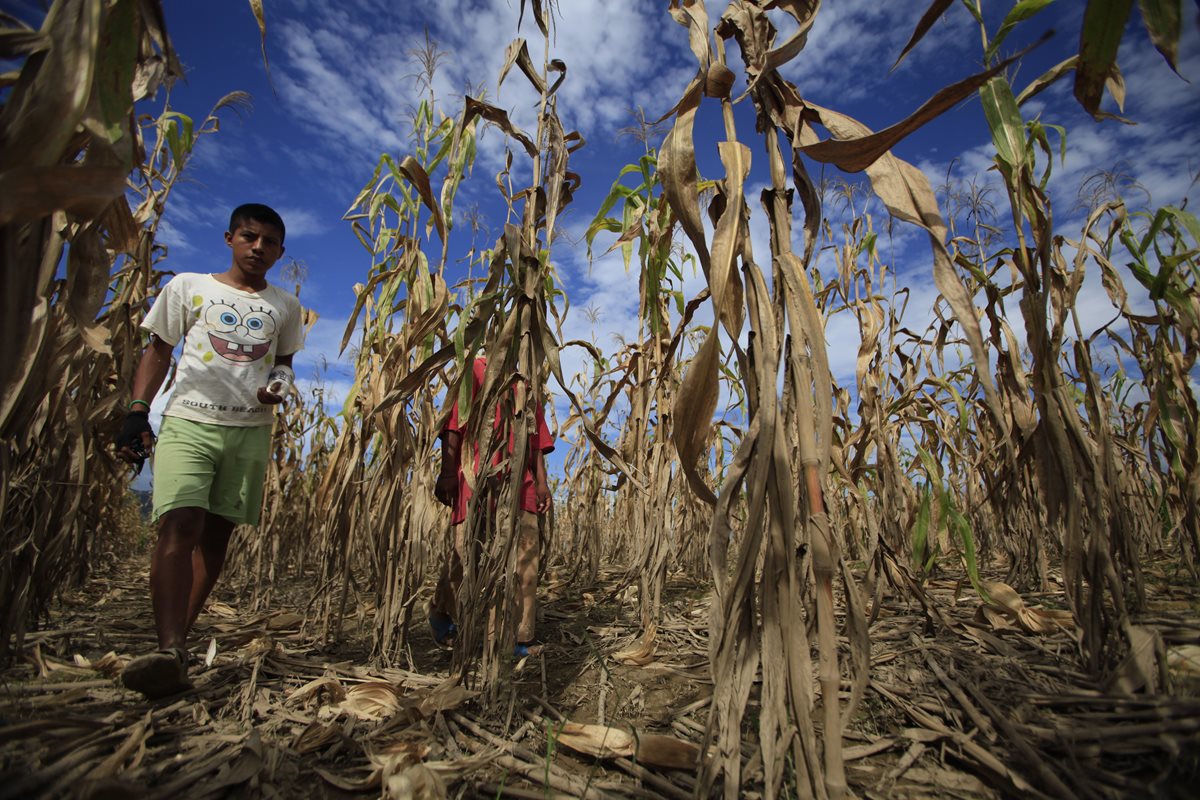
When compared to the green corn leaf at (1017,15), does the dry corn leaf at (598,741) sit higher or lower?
lower

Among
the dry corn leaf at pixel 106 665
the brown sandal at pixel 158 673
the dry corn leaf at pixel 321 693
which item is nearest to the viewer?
the brown sandal at pixel 158 673

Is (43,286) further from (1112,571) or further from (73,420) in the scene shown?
(1112,571)

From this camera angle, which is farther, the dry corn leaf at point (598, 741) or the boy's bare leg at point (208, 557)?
the boy's bare leg at point (208, 557)

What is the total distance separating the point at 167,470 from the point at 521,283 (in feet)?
4.53

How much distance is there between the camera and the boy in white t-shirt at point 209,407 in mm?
1820

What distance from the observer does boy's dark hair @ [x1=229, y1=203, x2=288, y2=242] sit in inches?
85.4

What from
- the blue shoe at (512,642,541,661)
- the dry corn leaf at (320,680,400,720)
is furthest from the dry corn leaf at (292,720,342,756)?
the blue shoe at (512,642,541,661)

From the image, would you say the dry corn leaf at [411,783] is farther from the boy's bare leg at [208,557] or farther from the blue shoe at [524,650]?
the boy's bare leg at [208,557]

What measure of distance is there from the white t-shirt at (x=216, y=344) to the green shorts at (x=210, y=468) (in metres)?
0.05

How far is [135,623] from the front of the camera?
2787 millimetres

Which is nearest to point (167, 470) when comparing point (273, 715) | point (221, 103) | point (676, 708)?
point (273, 715)

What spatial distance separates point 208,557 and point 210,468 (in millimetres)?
361

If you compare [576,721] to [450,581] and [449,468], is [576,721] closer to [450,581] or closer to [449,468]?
[450,581]

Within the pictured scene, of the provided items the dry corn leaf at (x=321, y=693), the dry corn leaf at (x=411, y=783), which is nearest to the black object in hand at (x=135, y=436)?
the dry corn leaf at (x=321, y=693)
